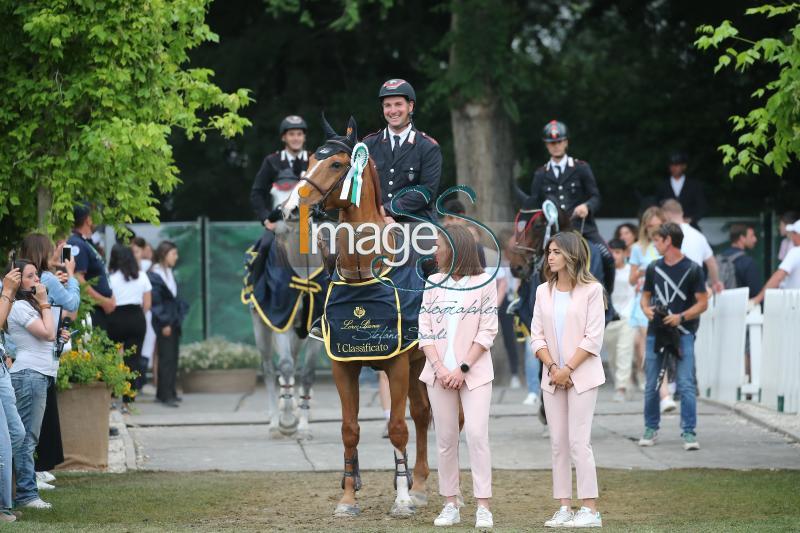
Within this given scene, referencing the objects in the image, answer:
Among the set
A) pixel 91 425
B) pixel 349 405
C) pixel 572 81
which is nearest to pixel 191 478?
pixel 91 425

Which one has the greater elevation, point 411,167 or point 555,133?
point 555,133

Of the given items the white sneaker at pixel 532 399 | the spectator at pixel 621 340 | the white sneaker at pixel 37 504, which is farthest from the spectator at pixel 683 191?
the white sneaker at pixel 37 504

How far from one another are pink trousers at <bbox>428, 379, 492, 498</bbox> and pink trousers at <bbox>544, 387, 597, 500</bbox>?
0.45 metres

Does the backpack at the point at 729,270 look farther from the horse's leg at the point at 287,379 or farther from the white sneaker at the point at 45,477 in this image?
the white sneaker at the point at 45,477

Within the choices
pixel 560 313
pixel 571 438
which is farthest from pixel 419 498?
pixel 560 313

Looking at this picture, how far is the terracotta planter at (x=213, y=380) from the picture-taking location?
18941 mm

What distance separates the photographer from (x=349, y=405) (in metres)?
9.27

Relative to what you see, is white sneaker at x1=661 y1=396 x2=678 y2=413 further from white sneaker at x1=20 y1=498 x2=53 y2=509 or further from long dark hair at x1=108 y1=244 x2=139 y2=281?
white sneaker at x1=20 y1=498 x2=53 y2=509

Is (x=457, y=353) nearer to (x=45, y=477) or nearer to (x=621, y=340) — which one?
(x=45, y=477)

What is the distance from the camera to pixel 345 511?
9031 millimetres

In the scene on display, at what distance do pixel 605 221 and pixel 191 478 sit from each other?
10906mm

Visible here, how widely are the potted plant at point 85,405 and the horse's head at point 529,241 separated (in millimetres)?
4070

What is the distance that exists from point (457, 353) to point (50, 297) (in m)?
3.10

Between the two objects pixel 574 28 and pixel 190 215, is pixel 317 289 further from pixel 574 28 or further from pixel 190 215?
pixel 574 28
